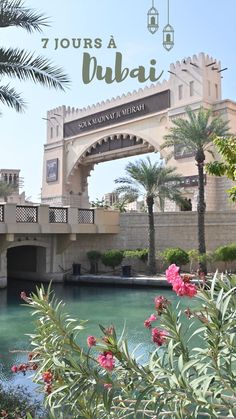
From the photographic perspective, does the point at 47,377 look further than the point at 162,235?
No

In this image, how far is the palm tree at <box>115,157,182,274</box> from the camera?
22.6 meters

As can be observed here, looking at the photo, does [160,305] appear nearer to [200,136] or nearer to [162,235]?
[200,136]

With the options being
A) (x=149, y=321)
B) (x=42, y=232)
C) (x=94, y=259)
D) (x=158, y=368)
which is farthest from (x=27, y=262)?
(x=158, y=368)

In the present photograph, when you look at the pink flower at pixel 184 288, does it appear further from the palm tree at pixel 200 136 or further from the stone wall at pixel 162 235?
the stone wall at pixel 162 235

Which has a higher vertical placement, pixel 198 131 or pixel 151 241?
pixel 198 131

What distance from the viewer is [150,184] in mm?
22672

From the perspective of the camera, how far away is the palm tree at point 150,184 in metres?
22.6

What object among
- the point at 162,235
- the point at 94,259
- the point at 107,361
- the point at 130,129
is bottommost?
the point at 94,259

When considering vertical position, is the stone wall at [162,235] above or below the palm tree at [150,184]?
below

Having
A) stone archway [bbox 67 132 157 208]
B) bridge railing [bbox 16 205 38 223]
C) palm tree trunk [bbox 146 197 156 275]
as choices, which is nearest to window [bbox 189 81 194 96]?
stone archway [bbox 67 132 157 208]

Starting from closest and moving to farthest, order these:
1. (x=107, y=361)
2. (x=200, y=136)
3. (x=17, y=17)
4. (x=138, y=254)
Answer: (x=107, y=361) < (x=17, y=17) < (x=200, y=136) < (x=138, y=254)

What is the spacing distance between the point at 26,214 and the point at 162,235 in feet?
26.6

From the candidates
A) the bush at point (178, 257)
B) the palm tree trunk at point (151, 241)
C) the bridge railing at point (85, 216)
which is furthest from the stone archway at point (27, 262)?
the bush at point (178, 257)

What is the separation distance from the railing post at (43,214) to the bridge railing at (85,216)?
2484 millimetres
